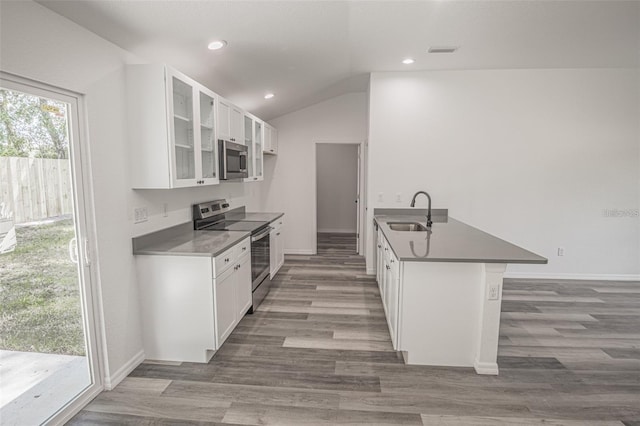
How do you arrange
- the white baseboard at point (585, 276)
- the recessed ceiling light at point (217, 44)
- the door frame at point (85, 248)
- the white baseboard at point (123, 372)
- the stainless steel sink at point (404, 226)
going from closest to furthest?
1. the door frame at point (85, 248)
2. the white baseboard at point (123, 372)
3. the recessed ceiling light at point (217, 44)
4. the stainless steel sink at point (404, 226)
5. the white baseboard at point (585, 276)

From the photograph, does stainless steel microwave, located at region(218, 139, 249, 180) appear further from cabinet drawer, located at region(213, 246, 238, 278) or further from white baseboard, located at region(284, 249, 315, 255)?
white baseboard, located at region(284, 249, 315, 255)

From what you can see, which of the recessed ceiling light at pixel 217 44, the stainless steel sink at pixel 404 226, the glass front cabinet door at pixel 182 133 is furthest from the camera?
the stainless steel sink at pixel 404 226

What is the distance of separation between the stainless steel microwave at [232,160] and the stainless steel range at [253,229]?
1.51 feet

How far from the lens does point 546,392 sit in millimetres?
2326

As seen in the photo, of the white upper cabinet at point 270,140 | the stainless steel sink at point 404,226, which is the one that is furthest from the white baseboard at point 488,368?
the white upper cabinet at point 270,140

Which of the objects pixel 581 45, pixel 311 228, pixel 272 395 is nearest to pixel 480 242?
pixel 272 395

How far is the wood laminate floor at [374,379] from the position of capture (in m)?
2.11

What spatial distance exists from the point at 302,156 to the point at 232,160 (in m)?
2.63

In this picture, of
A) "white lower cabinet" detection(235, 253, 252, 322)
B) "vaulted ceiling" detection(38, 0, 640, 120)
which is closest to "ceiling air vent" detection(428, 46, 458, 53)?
"vaulted ceiling" detection(38, 0, 640, 120)

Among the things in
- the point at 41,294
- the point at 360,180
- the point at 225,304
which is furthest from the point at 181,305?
the point at 360,180

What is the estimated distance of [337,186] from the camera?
8.41 meters

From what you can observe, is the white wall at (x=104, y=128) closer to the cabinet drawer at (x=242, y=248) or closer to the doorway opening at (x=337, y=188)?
the cabinet drawer at (x=242, y=248)

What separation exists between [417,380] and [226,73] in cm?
316

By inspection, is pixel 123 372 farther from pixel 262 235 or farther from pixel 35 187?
pixel 262 235
